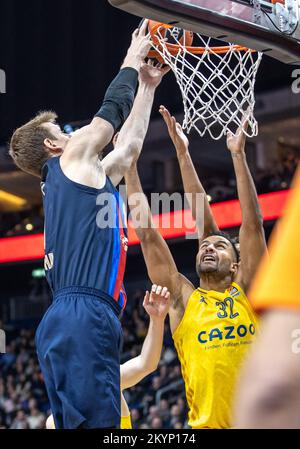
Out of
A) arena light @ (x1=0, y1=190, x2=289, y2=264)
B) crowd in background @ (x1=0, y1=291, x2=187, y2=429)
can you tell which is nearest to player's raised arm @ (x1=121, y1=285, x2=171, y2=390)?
crowd in background @ (x1=0, y1=291, x2=187, y2=429)

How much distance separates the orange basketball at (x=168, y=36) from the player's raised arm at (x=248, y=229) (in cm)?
68

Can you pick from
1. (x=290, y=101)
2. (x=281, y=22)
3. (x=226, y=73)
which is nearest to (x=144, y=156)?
(x=290, y=101)

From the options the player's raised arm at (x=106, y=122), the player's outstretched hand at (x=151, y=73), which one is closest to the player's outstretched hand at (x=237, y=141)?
the player's outstretched hand at (x=151, y=73)

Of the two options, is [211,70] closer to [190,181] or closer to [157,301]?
[190,181]

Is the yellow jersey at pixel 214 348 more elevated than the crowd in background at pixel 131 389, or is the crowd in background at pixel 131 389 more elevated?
the yellow jersey at pixel 214 348

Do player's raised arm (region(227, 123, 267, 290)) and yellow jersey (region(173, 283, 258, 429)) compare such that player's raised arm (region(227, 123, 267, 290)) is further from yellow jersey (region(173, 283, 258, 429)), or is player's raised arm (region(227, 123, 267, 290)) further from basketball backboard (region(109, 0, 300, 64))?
basketball backboard (region(109, 0, 300, 64))

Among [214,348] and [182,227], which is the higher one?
[214,348]

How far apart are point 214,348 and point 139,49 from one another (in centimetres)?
163

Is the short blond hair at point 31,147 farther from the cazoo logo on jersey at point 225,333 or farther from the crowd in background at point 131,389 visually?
the crowd in background at point 131,389

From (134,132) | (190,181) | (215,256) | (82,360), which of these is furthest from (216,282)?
(82,360)

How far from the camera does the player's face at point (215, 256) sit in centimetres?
464

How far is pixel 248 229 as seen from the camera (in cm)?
457

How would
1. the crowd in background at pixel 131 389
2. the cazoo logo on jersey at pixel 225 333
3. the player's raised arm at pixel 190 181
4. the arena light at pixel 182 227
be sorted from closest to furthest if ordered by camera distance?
1. the cazoo logo on jersey at pixel 225 333
2. the player's raised arm at pixel 190 181
3. the crowd in background at pixel 131 389
4. the arena light at pixel 182 227

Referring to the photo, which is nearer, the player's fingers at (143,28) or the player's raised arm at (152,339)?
the player's fingers at (143,28)
